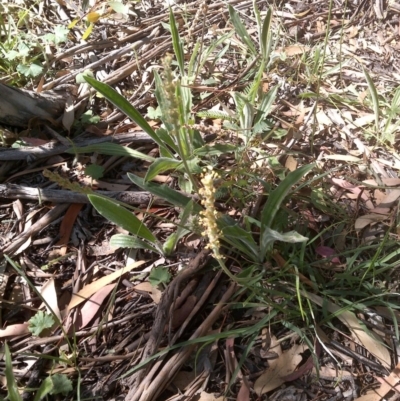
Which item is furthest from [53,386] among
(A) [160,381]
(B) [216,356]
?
(B) [216,356]

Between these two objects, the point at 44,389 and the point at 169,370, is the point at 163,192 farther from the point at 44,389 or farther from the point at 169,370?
the point at 44,389

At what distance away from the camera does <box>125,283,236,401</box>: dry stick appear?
4.05 ft

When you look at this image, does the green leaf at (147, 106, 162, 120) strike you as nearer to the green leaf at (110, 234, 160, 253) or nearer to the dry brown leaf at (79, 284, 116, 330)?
the green leaf at (110, 234, 160, 253)

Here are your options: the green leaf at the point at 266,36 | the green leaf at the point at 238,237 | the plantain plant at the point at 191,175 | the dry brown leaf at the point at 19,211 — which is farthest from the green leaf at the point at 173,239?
the green leaf at the point at 266,36

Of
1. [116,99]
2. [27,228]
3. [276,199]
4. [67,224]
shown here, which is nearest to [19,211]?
[27,228]

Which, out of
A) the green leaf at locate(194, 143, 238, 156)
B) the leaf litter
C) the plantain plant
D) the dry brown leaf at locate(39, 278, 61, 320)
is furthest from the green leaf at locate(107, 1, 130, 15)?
the dry brown leaf at locate(39, 278, 61, 320)

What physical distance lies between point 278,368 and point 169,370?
30 centimetres

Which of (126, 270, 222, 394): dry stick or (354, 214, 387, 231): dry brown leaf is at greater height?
(126, 270, 222, 394): dry stick

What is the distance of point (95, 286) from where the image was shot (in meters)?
1.50

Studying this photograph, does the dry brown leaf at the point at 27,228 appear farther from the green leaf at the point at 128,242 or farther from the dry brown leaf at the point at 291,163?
the dry brown leaf at the point at 291,163

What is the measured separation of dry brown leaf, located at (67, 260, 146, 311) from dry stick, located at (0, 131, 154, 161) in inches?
20.0

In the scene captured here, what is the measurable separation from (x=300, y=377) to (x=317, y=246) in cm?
42

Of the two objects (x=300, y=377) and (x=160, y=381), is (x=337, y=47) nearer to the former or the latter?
(x=300, y=377)

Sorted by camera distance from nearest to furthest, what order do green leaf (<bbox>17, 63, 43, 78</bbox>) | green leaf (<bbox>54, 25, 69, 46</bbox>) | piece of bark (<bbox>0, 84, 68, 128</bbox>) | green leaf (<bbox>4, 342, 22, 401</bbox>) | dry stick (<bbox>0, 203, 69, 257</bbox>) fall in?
green leaf (<bbox>4, 342, 22, 401</bbox>) → dry stick (<bbox>0, 203, 69, 257</bbox>) → piece of bark (<bbox>0, 84, 68, 128</bbox>) → green leaf (<bbox>17, 63, 43, 78</bbox>) → green leaf (<bbox>54, 25, 69, 46</bbox>)
